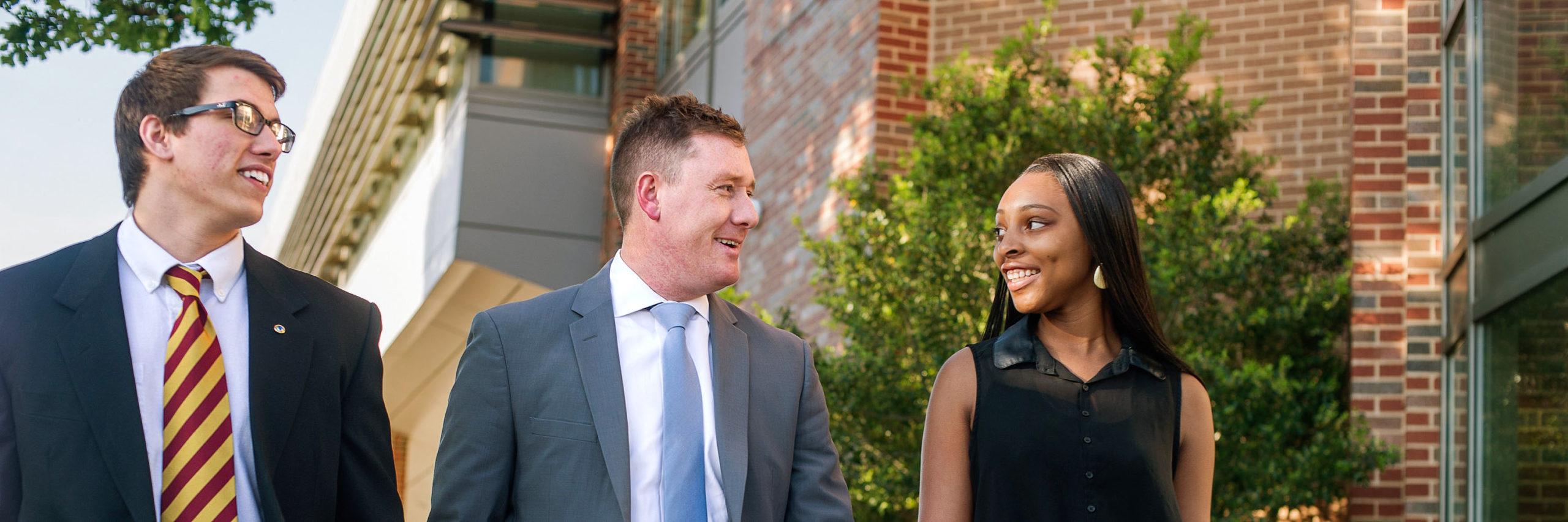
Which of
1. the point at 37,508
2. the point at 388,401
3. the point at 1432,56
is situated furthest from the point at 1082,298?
the point at 388,401

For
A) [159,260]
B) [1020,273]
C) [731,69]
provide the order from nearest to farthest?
1. [159,260]
2. [1020,273]
3. [731,69]

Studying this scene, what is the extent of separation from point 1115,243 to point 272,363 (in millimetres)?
1831

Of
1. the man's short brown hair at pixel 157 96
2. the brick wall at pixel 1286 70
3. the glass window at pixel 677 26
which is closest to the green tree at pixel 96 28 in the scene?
the man's short brown hair at pixel 157 96

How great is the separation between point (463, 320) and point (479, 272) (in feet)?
7.00

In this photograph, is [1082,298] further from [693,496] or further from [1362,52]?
[1362,52]

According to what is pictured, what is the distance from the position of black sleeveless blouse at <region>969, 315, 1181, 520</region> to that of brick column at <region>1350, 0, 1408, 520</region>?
5.10m

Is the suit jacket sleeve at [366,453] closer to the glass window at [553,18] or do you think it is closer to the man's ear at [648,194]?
the man's ear at [648,194]

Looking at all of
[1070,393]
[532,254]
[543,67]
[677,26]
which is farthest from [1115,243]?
[543,67]

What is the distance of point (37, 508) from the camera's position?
3.09 meters

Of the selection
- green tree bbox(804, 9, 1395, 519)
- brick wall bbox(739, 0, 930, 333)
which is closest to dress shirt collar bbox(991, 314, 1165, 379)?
green tree bbox(804, 9, 1395, 519)

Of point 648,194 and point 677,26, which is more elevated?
point 677,26

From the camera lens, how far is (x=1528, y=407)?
7297 mm

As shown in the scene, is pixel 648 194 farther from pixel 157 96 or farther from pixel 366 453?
pixel 157 96

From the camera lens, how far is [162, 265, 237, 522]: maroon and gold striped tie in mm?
3213
